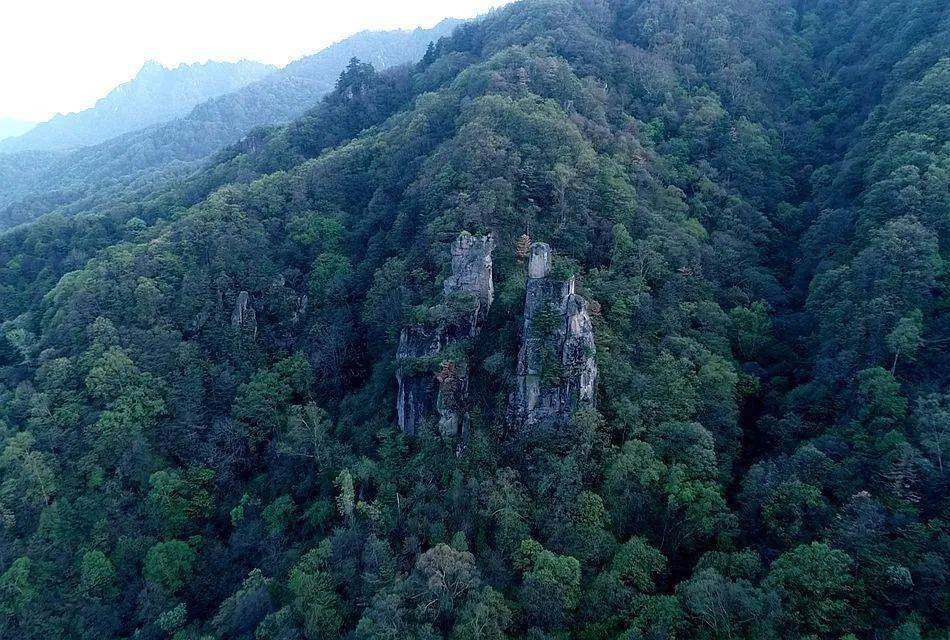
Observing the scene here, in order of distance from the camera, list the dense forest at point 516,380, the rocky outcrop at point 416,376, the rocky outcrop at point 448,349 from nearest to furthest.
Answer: the dense forest at point 516,380 → the rocky outcrop at point 448,349 → the rocky outcrop at point 416,376

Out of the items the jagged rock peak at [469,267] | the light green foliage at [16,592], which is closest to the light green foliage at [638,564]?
the jagged rock peak at [469,267]

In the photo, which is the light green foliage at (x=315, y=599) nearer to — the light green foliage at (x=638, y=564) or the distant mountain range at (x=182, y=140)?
the light green foliage at (x=638, y=564)

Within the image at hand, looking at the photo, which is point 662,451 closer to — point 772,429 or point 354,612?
point 772,429

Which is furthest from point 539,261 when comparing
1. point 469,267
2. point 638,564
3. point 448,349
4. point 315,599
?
point 315,599

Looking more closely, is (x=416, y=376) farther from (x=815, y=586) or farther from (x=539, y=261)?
(x=815, y=586)

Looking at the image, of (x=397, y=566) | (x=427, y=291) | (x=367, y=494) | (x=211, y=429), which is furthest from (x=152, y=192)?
(x=397, y=566)
